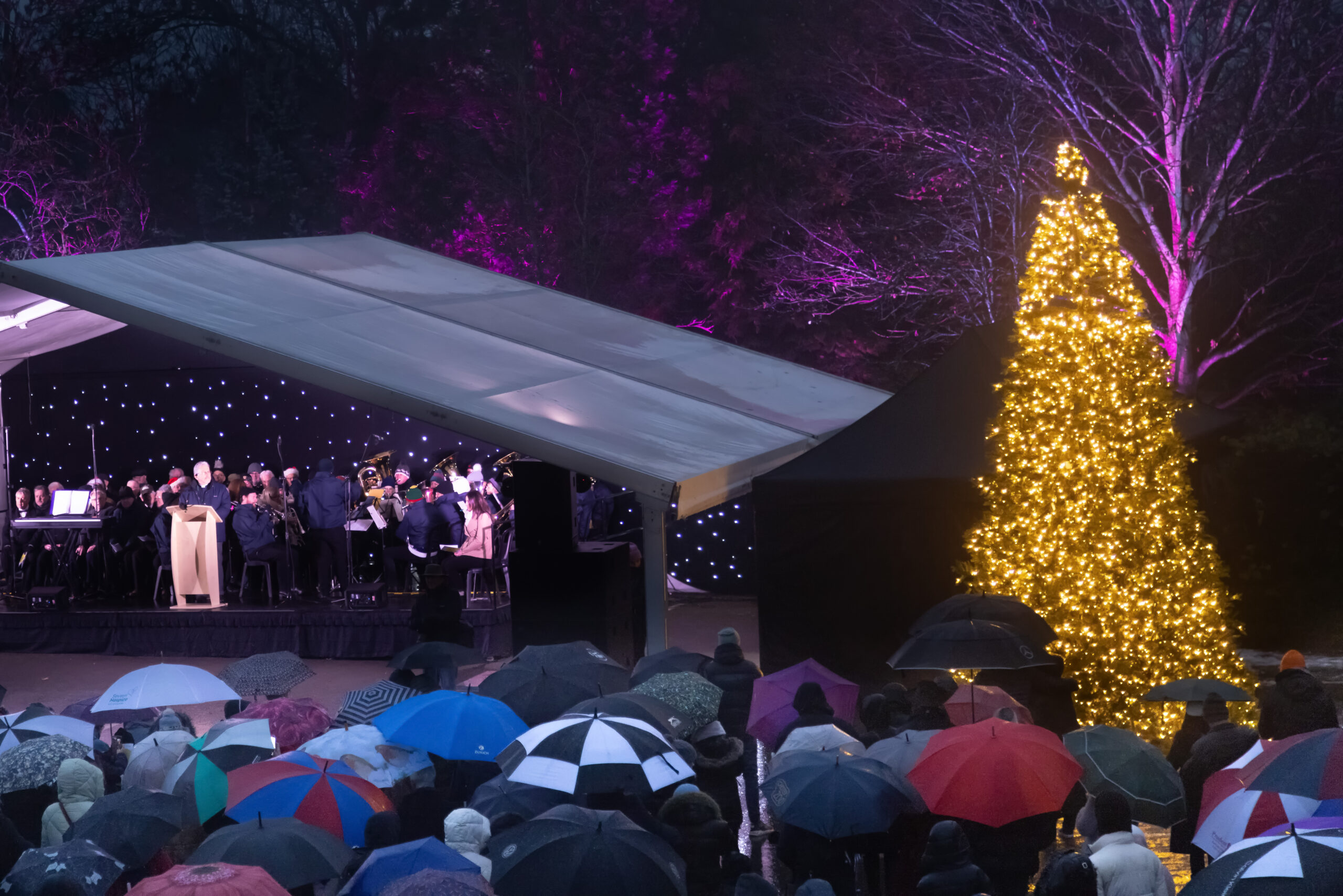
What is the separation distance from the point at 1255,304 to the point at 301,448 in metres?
15.2

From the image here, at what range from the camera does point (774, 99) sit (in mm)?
25609

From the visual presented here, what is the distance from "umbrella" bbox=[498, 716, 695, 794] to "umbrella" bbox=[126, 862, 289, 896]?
191 cm

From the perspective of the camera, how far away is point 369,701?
8.78m

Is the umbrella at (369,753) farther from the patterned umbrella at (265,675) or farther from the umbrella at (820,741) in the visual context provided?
the patterned umbrella at (265,675)

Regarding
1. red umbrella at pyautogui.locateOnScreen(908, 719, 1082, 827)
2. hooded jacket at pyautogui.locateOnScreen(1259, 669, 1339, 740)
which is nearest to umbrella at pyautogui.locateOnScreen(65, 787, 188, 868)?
red umbrella at pyautogui.locateOnScreen(908, 719, 1082, 827)

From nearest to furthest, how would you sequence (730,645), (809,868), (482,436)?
(809,868)
(730,645)
(482,436)

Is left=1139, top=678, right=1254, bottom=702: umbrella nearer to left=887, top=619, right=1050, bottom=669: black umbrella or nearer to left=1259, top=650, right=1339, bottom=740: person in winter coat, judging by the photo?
left=1259, top=650, right=1339, bottom=740: person in winter coat

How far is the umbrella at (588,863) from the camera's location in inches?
199

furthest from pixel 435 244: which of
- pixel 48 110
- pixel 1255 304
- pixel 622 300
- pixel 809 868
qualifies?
pixel 809 868

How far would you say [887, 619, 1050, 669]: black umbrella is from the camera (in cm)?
928

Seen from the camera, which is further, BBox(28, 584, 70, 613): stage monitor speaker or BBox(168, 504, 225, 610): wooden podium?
BBox(168, 504, 225, 610): wooden podium

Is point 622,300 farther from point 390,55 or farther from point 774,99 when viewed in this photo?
point 390,55

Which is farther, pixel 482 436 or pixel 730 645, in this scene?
pixel 482 436

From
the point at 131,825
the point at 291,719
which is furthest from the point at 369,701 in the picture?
the point at 131,825
